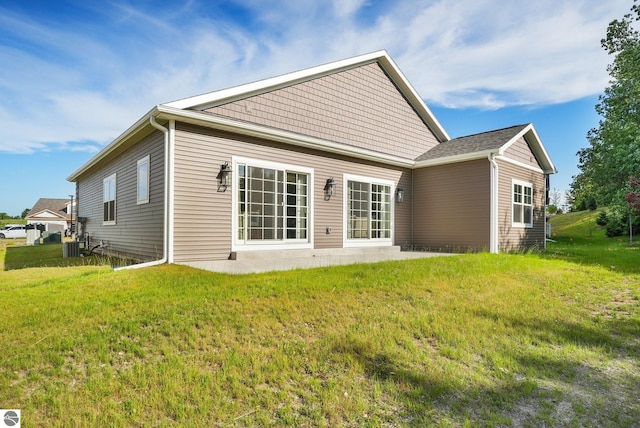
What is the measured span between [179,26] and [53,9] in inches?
105

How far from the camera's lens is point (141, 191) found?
838 centimetres

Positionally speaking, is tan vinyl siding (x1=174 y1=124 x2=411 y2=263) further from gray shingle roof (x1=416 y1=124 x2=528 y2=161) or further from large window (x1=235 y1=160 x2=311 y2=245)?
gray shingle roof (x1=416 y1=124 x2=528 y2=161)

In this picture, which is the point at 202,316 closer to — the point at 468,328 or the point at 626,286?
the point at 468,328

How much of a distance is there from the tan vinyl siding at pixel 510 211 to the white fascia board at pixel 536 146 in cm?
39

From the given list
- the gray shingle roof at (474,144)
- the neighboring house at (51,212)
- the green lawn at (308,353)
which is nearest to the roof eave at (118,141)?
the green lawn at (308,353)

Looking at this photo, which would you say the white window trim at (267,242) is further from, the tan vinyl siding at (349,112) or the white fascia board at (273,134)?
the tan vinyl siding at (349,112)

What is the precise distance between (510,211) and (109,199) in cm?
1278

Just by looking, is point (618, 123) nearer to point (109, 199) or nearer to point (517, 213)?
point (517, 213)

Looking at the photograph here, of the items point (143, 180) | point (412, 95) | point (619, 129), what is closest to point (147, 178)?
point (143, 180)

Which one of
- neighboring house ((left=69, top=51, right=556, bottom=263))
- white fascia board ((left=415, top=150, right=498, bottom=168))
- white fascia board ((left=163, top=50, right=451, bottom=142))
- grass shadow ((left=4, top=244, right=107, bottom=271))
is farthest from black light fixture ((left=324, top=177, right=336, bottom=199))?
grass shadow ((left=4, top=244, right=107, bottom=271))

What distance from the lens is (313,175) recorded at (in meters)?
9.35

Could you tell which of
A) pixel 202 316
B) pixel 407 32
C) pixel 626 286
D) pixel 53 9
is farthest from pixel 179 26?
pixel 626 286

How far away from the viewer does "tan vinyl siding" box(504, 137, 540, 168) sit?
36.2ft

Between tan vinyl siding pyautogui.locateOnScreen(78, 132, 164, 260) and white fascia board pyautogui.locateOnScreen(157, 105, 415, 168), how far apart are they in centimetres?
95
